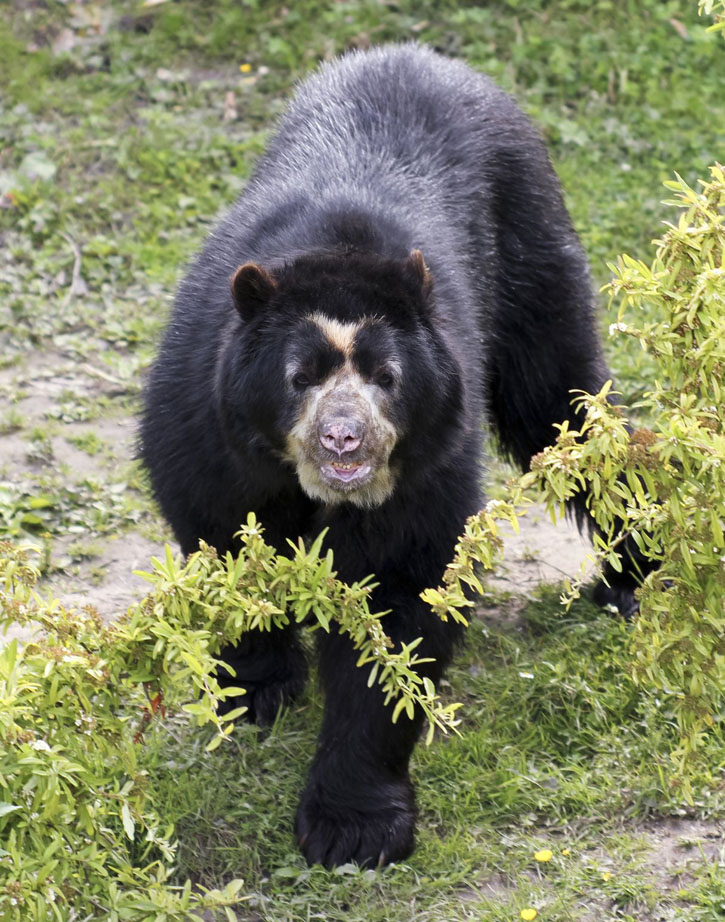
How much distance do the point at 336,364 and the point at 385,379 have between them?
0.50 ft

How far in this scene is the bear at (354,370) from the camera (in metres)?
4.00

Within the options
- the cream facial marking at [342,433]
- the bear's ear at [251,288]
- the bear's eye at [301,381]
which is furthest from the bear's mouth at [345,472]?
the bear's ear at [251,288]

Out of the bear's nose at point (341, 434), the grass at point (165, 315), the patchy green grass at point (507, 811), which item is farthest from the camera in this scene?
the grass at point (165, 315)

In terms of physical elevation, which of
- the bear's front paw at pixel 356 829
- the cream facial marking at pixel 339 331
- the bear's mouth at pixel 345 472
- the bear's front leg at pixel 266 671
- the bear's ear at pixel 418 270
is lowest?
the bear's front leg at pixel 266 671

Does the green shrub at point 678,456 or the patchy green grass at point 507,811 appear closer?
the green shrub at point 678,456

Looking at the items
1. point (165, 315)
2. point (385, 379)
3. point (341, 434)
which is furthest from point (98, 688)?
point (165, 315)

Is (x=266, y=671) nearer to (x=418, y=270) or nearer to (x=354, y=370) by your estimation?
(x=354, y=370)

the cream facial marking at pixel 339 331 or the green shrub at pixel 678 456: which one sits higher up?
the green shrub at pixel 678 456

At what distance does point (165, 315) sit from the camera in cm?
740

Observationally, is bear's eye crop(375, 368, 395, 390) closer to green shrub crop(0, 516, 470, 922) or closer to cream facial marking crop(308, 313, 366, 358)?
cream facial marking crop(308, 313, 366, 358)

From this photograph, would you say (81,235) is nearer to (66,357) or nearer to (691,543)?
(66,357)

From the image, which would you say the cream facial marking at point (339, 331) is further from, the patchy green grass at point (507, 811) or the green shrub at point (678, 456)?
the patchy green grass at point (507, 811)

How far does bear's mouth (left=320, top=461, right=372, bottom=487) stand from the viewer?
153 inches

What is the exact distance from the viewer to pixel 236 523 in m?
4.43
